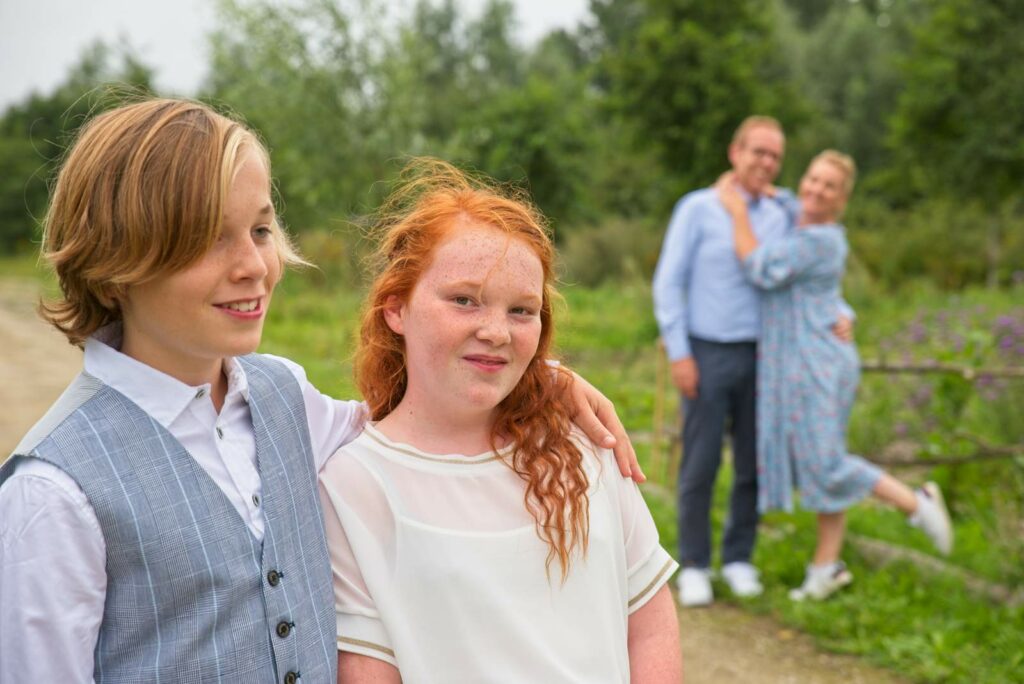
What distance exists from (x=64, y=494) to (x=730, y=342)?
135 inches

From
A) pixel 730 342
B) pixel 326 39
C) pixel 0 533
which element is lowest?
pixel 730 342

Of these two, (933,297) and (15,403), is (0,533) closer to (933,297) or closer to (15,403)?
(15,403)

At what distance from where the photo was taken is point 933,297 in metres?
11.0

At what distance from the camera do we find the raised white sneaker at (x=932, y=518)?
420 cm

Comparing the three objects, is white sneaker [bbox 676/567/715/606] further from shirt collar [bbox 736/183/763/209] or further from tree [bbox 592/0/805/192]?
tree [bbox 592/0/805/192]

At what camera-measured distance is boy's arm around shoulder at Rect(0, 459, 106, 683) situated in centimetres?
117

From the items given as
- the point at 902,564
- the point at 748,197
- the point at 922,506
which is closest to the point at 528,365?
the point at 748,197

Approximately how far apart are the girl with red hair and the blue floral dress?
2570 millimetres

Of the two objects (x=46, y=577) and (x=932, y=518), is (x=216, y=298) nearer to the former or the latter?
(x=46, y=577)

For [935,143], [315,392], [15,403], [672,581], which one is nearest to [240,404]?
[315,392]

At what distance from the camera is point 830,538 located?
14.0 feet

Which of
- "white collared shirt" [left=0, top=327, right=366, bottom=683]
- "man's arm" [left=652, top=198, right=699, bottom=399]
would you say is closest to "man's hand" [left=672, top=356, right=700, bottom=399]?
"man's arm" [left=652, top=198, right=699, bottom=399]

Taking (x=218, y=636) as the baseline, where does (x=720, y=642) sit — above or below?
below

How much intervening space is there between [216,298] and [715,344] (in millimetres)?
3202
